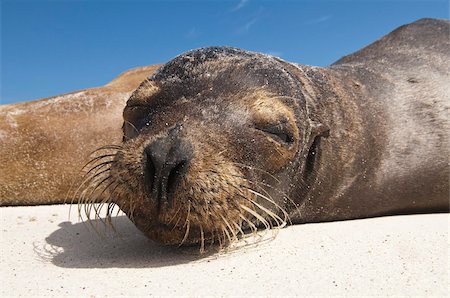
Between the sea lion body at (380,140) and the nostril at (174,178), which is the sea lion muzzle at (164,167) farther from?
the sea lion body at (380,140)

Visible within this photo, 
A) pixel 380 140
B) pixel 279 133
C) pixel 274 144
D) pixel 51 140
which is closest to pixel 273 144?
pixel 274 144

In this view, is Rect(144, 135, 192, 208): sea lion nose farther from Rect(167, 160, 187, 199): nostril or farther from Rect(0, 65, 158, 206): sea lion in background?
Rect(0, 65, 158, 206): sea lion in background

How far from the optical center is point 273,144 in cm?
414

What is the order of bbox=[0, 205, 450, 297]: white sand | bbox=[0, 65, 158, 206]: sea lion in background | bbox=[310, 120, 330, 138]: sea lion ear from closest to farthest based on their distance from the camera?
1. bbox=[0, 205, 450, 297]: white sand
2. bbox=[310, 120, 330, 138]: sea lion ear
3. bbox=[0, 65, 158, 206]: sea lion in background

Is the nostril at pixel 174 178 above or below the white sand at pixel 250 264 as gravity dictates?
above

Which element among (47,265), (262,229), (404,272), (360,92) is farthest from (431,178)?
(47,265)

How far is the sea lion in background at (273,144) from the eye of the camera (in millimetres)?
3494

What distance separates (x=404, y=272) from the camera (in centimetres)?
310

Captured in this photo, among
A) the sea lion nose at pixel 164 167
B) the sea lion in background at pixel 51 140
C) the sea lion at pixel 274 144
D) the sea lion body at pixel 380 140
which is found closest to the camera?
the sea lion nose at pixel 164 167

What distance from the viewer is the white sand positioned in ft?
9.46

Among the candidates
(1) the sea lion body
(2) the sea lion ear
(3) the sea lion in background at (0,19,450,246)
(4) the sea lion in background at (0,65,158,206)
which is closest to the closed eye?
(3) the sea lion in background at (0,19,450,246)

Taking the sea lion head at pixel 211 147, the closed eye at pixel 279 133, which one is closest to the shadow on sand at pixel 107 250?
the sea lion head at pixel 211 147

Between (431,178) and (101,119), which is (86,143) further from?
(431,178)

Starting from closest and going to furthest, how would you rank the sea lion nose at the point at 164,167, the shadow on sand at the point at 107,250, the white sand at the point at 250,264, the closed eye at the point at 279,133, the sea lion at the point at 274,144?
the white sand at the point at 250,264, the sea lion nose at the point at 164,167, the sea lion at the point at 274,144, the shadow on sand at the point at 107,250, the closed eye at the point at 279,133
